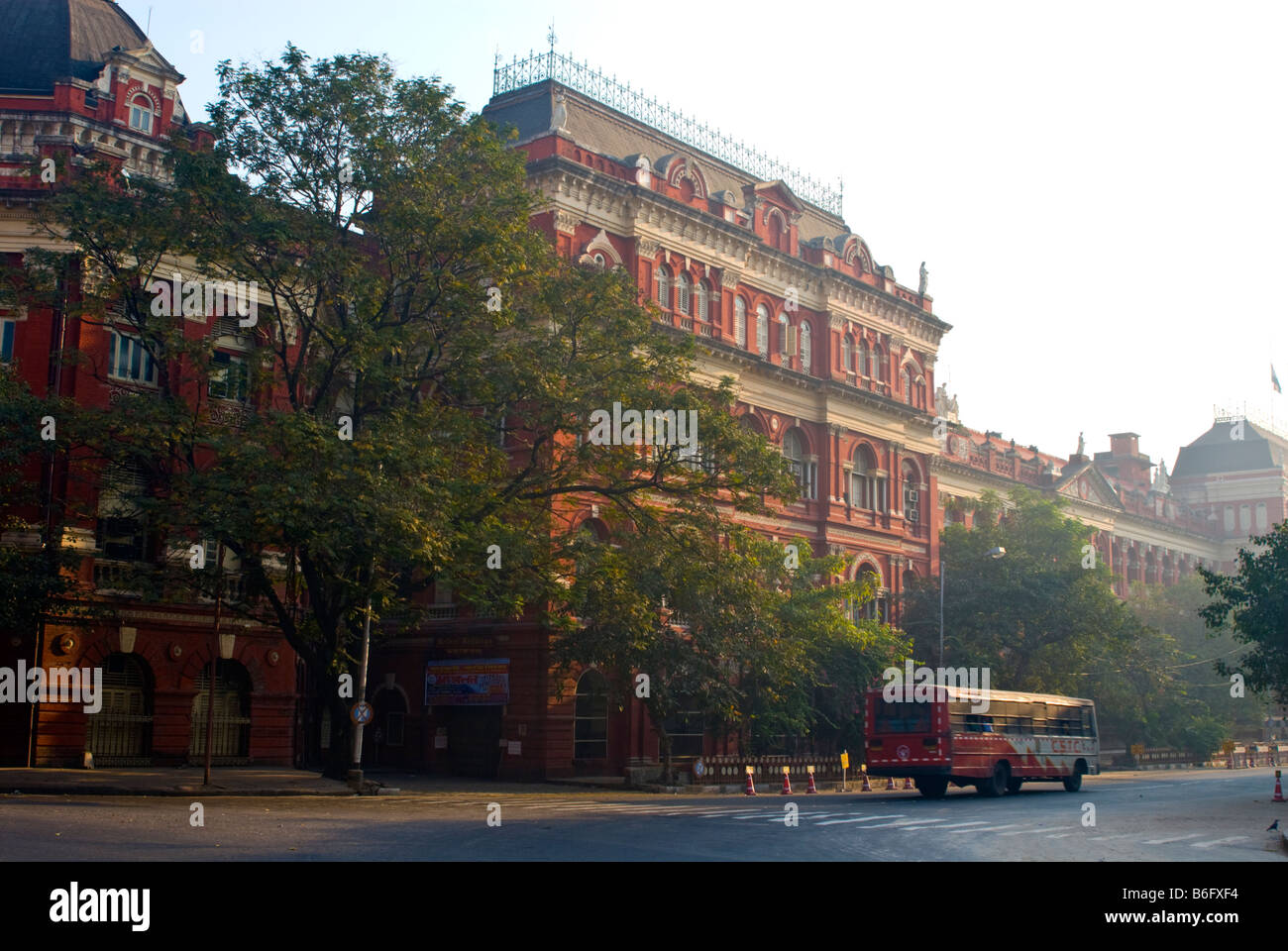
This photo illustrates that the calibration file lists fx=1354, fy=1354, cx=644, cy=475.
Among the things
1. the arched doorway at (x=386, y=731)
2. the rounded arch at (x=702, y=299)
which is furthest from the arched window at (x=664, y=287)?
the arched doorway at (x=386, y=731)

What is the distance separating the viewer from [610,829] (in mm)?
21703

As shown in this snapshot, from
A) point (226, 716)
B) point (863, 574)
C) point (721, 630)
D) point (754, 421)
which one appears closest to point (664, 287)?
point (754, 421)

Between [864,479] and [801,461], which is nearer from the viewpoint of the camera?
[801,461]

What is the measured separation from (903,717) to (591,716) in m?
11.5

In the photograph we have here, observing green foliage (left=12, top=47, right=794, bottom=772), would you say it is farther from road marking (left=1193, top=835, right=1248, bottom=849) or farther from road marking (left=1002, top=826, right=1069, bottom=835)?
road marking (left=1193, top=835, right=1248, bottom=849)

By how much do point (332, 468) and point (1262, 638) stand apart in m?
26.9

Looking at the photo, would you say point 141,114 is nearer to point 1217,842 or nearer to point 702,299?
point 702,299

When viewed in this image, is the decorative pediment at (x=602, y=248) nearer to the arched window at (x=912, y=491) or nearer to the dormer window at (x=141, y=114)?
the dormer window at (x=141, y=114)

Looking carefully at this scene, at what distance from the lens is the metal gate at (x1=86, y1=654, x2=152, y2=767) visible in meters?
35.2

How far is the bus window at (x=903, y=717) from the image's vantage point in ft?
109

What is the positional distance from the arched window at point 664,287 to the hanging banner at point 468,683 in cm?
1343

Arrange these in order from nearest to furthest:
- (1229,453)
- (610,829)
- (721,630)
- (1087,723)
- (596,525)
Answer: (610,829) → (721,630) → (1087,723) → (596,525) → (1229,453)

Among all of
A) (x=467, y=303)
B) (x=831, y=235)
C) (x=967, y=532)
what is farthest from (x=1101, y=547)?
(x=467, y=303)

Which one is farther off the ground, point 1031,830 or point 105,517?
point 105,517
